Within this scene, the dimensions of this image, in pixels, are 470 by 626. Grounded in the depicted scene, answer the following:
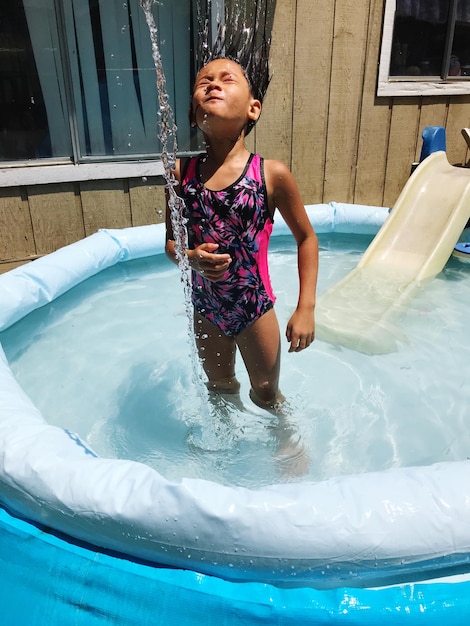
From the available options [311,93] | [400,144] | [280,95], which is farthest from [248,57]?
[400,144]

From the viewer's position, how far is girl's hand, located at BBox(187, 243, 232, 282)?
169cm

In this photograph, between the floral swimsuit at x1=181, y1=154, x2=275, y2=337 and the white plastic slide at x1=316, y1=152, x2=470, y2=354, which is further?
the white plastic slide at x1=316, y1=152, x2=470, y2=354

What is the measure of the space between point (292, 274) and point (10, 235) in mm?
2084

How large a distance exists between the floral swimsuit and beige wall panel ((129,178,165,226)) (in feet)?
8.00

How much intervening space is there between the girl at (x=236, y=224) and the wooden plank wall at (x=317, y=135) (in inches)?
94.6

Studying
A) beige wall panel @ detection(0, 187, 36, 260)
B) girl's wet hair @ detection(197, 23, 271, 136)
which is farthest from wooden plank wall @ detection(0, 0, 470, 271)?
girl's wet hair @ detection(197, 23, 271, 136)

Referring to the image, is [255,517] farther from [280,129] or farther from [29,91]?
[280,129]

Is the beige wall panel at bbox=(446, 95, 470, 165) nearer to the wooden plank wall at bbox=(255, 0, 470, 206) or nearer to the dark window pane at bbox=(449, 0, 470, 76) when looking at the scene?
the wooden plank wall at bbox=(255, 0, 470, 206)

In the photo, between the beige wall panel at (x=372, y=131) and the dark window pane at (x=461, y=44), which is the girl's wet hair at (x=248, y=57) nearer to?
the beige wall panel at (x=372, y=131)

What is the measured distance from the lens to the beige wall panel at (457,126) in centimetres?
518

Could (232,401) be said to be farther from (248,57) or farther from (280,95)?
(280,95)

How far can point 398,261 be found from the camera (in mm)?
3898

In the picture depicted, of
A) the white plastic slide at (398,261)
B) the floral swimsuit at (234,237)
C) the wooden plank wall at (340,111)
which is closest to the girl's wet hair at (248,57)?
the floral swimsuit at (234,237)

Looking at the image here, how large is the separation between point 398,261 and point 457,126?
2.22 metres
